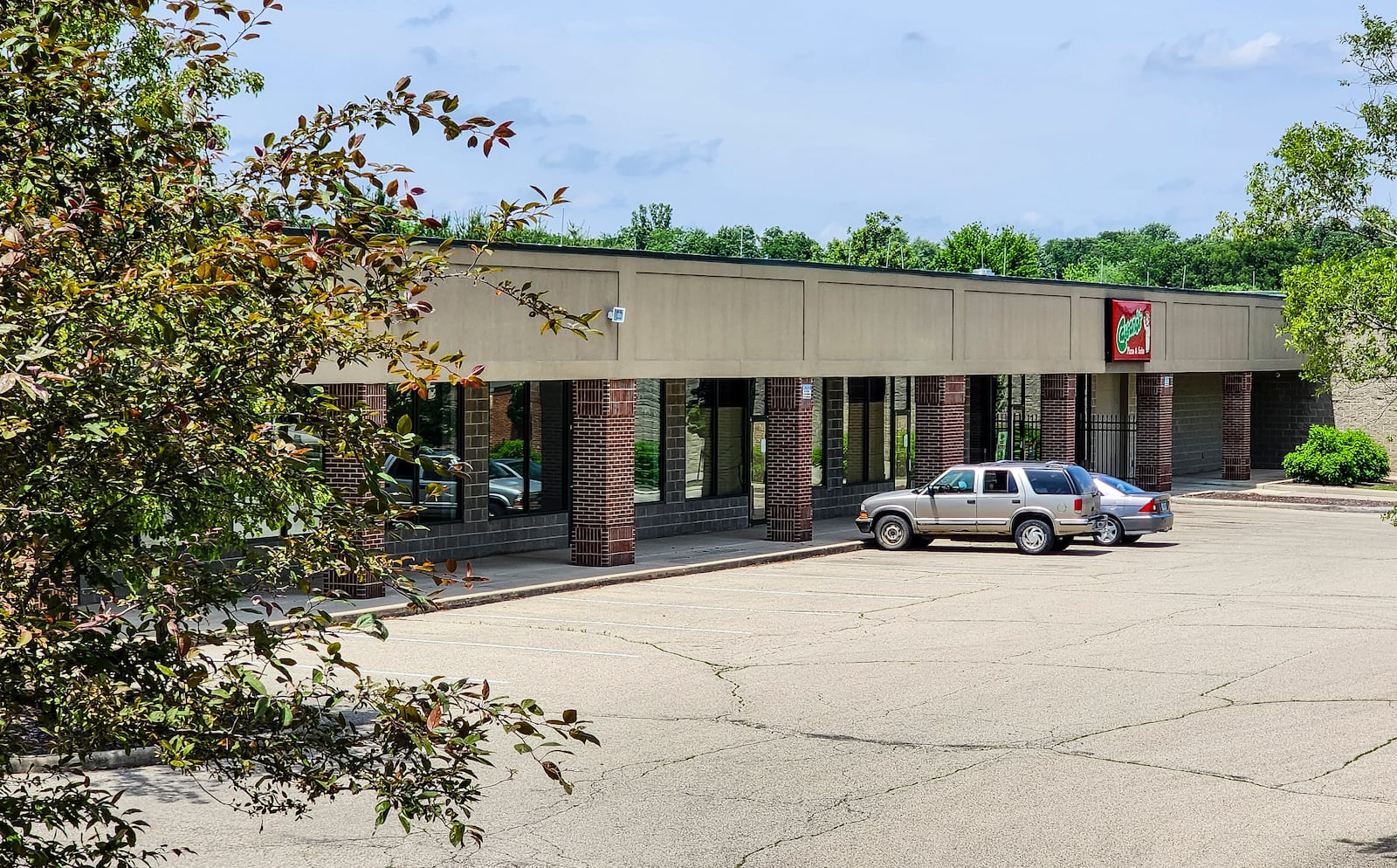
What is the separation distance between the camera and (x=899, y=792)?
12.1 meters

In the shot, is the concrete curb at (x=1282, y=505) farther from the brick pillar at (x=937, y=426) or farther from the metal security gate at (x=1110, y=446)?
the brick pillar at (x=937, y=426)

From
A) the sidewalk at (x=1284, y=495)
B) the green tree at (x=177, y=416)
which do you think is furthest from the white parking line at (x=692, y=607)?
the sidewalk at (x=1284, y=495)

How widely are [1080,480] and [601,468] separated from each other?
31.3 ft

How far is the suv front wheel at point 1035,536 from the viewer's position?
2919 cm

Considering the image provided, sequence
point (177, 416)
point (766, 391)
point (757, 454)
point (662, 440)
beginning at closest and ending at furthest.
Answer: point (177, 416) → point (662, 440) → point (766, 391) → point (757, 454)

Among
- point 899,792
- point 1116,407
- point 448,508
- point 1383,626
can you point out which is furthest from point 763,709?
point 1116,407

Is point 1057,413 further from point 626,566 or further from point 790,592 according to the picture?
point 790,592

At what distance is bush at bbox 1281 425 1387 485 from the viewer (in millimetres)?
44906

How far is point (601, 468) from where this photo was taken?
26297 mm

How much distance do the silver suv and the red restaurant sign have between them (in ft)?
34.8

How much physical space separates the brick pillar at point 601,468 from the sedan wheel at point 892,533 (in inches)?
249

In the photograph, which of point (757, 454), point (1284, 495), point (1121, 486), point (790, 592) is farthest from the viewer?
point (1284, 495)

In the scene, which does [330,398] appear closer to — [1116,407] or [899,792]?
[899,792]

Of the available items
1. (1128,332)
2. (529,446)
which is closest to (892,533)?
(529,446)
